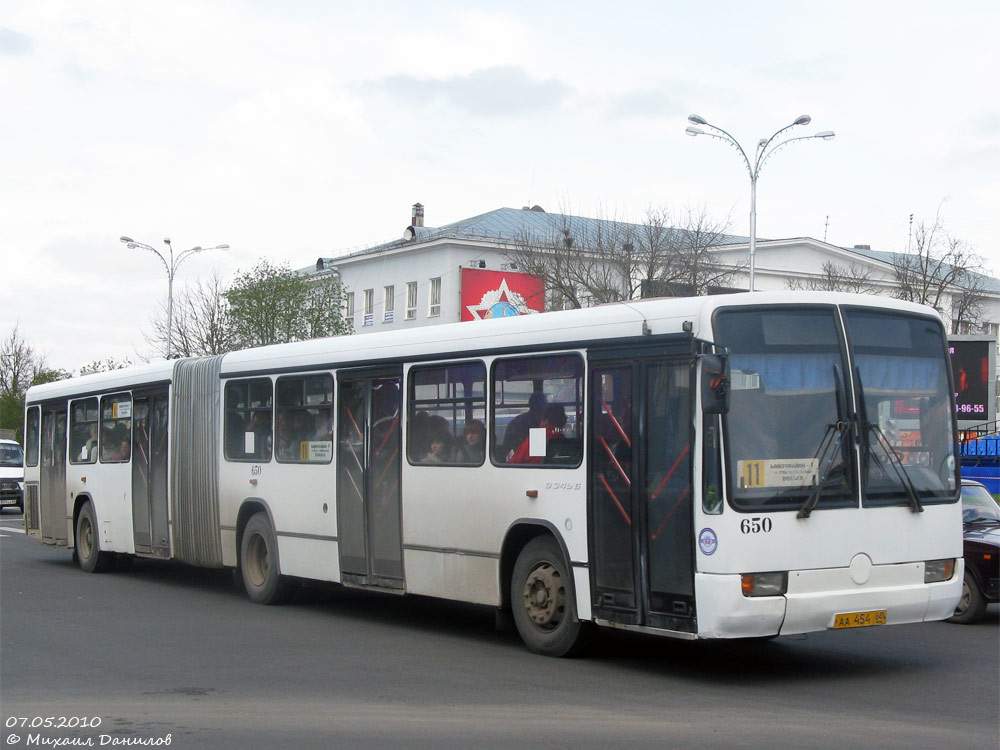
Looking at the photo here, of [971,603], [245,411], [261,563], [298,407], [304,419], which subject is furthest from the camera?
[245,411]

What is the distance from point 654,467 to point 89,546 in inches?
464

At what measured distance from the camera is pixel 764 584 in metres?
8.81

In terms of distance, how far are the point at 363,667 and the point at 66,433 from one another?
11239 millimetres

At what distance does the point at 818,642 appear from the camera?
11328 mm

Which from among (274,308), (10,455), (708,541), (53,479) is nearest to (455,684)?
(708,541)

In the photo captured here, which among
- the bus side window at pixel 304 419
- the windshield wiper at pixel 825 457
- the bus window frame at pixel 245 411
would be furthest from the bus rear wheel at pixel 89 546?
the windshield wiper at pixel 825 457

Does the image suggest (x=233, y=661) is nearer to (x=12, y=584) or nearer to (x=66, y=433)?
(x=12, y=584)

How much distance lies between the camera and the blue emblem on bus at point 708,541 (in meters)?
8.84

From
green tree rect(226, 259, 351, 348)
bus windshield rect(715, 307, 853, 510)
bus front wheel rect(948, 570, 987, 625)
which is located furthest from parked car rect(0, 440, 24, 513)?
bus windshield rect(715, 307, 853, 510)

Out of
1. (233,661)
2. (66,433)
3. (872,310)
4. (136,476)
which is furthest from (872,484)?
(66,433)

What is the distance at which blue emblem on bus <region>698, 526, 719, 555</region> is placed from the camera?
348 inches

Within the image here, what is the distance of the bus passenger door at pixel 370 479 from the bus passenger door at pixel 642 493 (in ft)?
9.60

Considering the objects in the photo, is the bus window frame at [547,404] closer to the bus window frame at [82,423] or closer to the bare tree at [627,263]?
the bus window frame at [82,423]

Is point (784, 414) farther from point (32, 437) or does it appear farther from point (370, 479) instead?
point (32, 437)
